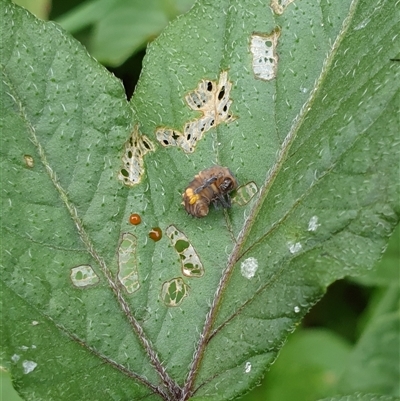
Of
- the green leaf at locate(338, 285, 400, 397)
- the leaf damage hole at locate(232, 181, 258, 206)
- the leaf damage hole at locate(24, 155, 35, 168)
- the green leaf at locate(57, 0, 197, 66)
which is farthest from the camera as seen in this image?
the green leaf at locate(57, 0, 197, 66)


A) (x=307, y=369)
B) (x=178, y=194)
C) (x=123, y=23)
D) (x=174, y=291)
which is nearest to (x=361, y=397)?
(x=174, y=291)

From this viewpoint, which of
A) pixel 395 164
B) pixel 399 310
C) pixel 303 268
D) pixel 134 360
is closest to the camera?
pixel 395 164

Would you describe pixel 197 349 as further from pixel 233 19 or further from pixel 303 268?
pixel 233 19

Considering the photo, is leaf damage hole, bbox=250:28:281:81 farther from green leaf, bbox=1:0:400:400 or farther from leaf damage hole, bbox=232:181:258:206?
leaf damage hole, bbox=232:181:258:206

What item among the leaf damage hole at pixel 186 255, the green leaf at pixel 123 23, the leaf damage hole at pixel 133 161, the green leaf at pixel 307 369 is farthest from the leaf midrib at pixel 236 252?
the green leaf at pixel 123 23

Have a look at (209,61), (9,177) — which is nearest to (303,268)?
(209,61)

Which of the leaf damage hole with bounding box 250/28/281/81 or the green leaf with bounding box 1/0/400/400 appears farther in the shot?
the leaf damage hole with bounding box 250/28/281/81

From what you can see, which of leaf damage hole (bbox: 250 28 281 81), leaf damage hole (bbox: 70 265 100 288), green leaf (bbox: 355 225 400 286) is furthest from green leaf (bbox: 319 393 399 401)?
green leaf (bbox: 355 225 400 286)

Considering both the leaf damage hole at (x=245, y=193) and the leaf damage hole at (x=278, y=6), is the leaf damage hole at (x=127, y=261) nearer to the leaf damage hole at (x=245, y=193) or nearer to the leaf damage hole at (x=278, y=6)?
the leaf damage hole at (x=245, y=193)
